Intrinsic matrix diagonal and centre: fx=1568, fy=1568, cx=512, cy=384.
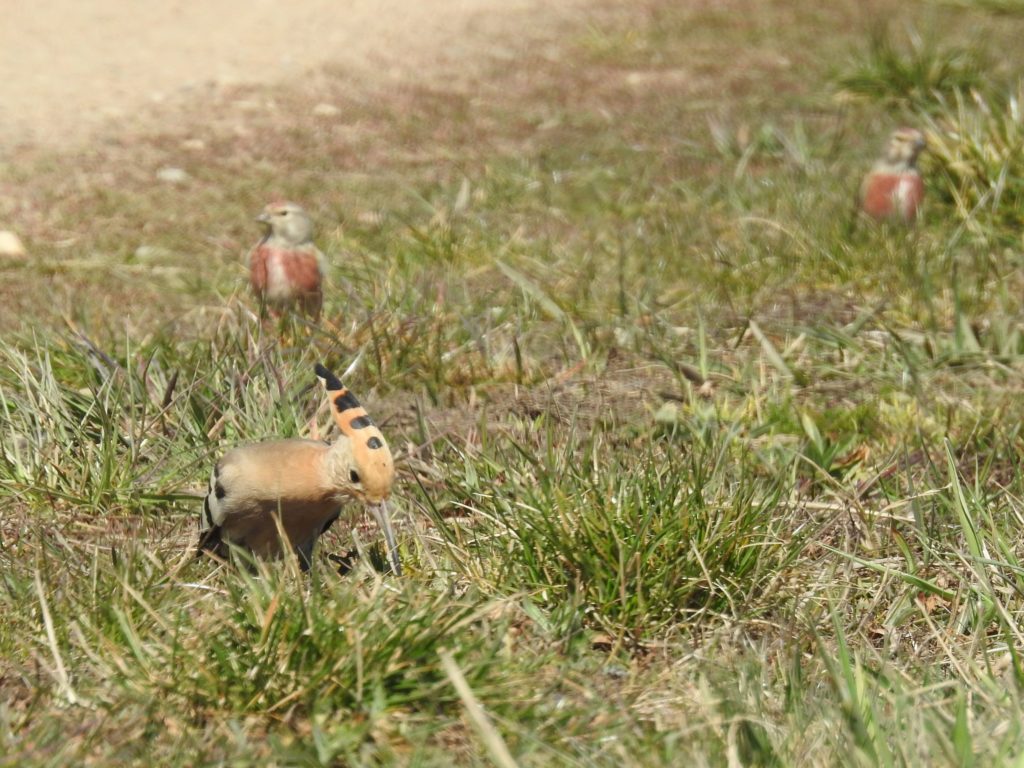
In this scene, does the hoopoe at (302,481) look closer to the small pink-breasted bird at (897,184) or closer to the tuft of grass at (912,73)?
the small pink-breasted bird at (897,184)

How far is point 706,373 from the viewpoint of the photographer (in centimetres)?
489

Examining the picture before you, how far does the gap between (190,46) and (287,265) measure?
163 inches

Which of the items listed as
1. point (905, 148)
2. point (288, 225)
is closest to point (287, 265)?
point (288, 225)

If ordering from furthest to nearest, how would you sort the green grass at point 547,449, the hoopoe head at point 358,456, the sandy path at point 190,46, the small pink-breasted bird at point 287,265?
1. the sandy path at point 190,46
2. the small pink-breasted bird at point 287,265
3. the hoopoe head at point 358,456
4. the green grass at point 547,449

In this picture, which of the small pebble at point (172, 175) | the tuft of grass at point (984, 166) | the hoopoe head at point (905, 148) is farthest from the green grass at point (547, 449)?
the hoopoe head at point (905, 148)

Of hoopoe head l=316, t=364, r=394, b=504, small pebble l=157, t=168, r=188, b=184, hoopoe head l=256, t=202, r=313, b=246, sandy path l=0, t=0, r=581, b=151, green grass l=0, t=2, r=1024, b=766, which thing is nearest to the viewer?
green grass l=0, t=2, r=1024, b=766

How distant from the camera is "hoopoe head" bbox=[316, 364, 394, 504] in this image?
3.33 m

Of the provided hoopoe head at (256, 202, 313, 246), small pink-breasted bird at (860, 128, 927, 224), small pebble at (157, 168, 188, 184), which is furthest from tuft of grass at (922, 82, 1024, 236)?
small pebble at (157, 168, 188, 184)

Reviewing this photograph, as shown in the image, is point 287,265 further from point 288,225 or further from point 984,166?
point 984,166

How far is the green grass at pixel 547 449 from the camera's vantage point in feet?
9.56

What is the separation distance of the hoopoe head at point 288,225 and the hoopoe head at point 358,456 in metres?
1.98

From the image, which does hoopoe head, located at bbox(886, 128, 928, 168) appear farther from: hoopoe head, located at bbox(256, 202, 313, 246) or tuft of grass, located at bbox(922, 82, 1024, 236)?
hoopoe head, located at bbox(256, 202, 313, 246)

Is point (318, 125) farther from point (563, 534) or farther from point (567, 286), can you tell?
point (563, 534)

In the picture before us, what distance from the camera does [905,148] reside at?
6109 millimetres
